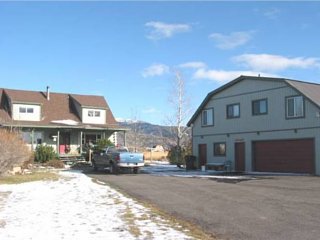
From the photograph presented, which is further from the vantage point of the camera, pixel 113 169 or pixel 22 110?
pixel 22 110

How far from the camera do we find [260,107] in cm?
3384

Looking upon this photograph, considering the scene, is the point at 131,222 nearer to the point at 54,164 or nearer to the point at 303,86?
the point at 303,86

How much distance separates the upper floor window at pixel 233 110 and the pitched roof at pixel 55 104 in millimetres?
15271

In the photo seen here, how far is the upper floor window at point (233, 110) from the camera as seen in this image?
3597 cm

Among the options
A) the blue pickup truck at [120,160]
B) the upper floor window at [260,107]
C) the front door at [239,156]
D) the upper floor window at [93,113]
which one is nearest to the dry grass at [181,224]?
the blue pickup truck at [120,160]

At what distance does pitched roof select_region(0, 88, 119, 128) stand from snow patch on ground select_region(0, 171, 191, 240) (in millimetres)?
27086

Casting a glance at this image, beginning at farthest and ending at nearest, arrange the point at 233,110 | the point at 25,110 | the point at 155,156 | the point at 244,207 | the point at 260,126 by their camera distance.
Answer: the point at 155,156, the point at 25,110, the point at 233,110, the point at 260,126, the point at 244,207

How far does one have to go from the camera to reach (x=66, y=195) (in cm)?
1805

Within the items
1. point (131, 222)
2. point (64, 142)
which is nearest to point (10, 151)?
point (131, 222)

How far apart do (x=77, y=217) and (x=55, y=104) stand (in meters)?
37.8

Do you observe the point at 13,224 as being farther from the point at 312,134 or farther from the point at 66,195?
the point at 312,134

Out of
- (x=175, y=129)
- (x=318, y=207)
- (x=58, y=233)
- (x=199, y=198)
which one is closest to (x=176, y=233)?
(x=58, y=233)

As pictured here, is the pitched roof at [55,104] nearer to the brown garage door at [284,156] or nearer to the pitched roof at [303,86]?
the pitched roof at [303,86]

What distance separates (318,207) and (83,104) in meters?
36.7
